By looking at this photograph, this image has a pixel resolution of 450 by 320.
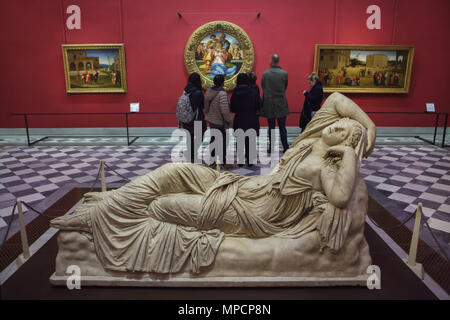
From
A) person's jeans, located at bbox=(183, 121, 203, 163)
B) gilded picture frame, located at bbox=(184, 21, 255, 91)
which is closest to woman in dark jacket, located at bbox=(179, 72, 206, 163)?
person's jeans, located at bbox=(183, 121, 203, 163)

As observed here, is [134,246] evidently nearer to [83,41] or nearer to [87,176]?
[87,176]

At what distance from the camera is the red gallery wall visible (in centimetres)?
904

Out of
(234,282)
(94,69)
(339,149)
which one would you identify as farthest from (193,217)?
(94,69)

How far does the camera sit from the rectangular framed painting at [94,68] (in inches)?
366

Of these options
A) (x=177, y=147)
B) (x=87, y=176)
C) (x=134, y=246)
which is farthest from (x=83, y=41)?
(x=134, y=246)

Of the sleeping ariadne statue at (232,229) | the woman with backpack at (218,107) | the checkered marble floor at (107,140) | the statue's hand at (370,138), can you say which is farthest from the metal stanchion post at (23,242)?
the checkered marble floor at (107,140)

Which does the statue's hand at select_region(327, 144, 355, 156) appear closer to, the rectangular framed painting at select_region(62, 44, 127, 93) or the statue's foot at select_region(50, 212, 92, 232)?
the statue's foot at select_region(50, 212, 92, 232)

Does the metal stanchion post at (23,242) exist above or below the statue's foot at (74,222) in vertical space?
below

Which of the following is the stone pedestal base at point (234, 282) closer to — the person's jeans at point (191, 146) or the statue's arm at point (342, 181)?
the statue's arm at point (342, 181)

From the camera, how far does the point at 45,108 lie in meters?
9.82

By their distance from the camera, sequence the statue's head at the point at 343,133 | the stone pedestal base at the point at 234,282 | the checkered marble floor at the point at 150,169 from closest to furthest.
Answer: the stone pedestal base at the point at 234,282, the statue's head at the point at 343,133, the checkered marble floor at the point at 150,169

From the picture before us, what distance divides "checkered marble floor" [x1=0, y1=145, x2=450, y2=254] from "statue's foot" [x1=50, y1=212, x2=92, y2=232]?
1728 millimetres

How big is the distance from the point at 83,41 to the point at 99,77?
3.35 feet

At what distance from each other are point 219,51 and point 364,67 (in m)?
4.03
